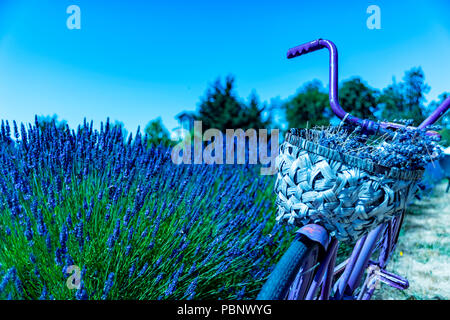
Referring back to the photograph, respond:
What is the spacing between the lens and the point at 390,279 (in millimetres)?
1384

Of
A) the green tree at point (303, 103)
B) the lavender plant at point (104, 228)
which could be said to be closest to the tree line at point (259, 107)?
the green tree at point (303, 103)

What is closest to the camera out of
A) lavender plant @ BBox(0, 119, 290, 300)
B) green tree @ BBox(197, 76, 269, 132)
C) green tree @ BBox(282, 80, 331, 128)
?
lavender plant @ BBox(0, 119, 290, 300)

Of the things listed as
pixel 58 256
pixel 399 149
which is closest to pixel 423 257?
pixel 399 149

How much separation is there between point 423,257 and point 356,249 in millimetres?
1974

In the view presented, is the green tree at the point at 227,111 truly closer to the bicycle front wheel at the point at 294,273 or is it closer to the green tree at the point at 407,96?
the green tree at the point at 407,96

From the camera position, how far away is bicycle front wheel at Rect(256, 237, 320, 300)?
2.17 ft

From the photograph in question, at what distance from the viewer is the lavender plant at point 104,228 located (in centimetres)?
97

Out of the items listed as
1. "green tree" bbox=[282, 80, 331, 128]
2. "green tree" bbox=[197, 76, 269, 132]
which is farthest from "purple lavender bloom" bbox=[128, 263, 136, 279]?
"green tree" bbox=[282, 80, 331, 128]

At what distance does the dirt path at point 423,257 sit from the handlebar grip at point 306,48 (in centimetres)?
166

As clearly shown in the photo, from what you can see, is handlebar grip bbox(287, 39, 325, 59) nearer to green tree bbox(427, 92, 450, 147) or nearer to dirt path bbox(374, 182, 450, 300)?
green tree bbox(427, 92, 450, 147)

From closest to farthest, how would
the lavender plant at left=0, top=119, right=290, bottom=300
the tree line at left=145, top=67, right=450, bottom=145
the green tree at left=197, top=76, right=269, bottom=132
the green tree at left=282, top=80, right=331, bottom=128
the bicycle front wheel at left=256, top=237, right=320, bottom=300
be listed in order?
the bicycle front wheel at left=256, top=237, right=320, bottom=300 → the lavender plant at left=0, top=119, right=290, bottom=300 → the tree line at left=145, top=67, right=450, bottom=145 → the green tree at left=197, top=76, right=269, bottom=132 → the green tree at left=282, top=80, right=331, bottom=128

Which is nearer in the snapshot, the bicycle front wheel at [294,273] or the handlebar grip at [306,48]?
the bicycle front wheel at [294,273]

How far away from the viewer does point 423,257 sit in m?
2.70
